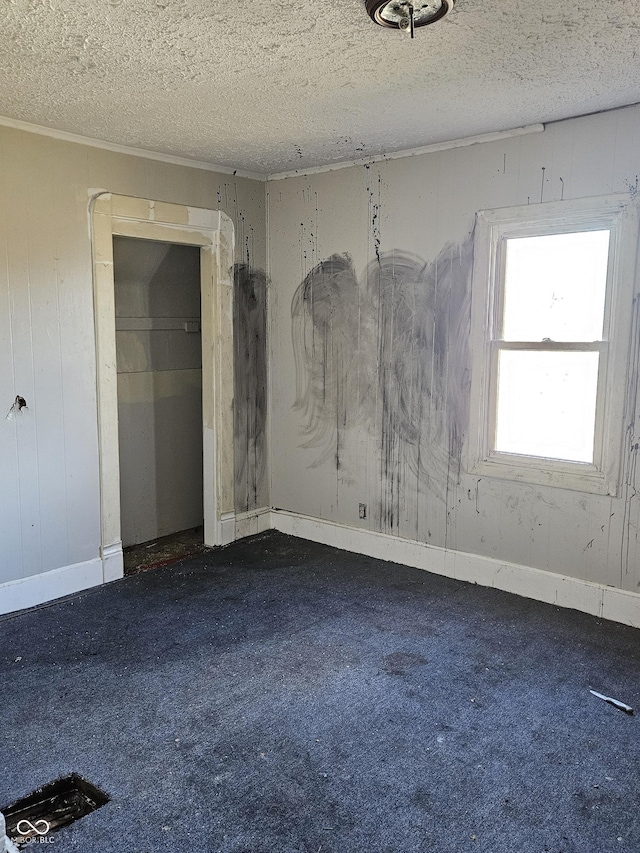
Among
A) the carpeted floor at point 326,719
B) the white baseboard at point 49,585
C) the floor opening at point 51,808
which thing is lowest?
the floor opening at point 51,808

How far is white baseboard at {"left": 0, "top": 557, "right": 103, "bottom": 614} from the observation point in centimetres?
347

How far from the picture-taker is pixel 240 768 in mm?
2238

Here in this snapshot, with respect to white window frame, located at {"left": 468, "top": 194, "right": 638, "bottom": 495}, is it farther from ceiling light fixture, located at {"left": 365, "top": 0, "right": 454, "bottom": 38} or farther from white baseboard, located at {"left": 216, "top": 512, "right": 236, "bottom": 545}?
white baseboard, located at {"left": 216, "top": 512, "right": 236, "bottom": 545}

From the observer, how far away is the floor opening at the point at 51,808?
1996mm

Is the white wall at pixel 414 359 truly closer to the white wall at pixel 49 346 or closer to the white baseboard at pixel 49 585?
the white wall at pixel 49 346

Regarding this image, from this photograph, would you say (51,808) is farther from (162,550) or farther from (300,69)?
(300,69)

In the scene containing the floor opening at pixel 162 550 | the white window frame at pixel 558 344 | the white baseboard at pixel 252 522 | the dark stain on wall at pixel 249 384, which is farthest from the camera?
the white baseboard at pixel 252 522

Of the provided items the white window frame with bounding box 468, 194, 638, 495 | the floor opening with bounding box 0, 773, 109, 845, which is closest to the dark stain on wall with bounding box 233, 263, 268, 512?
the white window frame with bounding box 468, 194, 638, 495

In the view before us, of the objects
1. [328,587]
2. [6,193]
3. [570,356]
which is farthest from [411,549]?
[6,193]

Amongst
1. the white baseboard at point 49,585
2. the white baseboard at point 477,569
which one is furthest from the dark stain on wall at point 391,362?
the white baseboard at point 49,585

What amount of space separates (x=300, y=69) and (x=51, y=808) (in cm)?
275

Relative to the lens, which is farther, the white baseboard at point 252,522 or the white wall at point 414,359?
the white baseboard at point 252,522

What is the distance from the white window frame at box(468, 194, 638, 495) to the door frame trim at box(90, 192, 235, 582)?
1651 mm

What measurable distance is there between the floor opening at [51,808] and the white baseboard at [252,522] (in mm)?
2542
